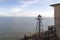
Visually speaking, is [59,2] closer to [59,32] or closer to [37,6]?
[59,32]

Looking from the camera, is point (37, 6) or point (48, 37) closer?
point (48, 37)

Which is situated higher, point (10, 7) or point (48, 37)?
point (10, 7)

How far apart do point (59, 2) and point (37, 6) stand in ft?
13.3

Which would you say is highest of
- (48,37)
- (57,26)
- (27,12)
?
(27,12)

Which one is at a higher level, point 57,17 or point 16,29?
point 57,17

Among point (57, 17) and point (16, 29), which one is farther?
point (16, 29)

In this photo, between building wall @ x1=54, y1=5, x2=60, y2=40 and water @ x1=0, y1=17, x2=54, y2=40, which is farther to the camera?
water @ x1=0, y1=17, x2=54, y2=40

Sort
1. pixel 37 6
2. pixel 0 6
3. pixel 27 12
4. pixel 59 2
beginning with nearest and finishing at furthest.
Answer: pixel 59 2 < pixel 0 6 < pixel 27 12 < pixel 37 6

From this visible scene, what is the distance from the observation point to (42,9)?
888 centimetres

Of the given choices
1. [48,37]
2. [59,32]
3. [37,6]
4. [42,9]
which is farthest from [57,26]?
[37,6]

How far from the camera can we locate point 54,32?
6.48 m

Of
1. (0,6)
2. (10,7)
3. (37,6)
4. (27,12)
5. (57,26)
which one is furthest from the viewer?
(37,6)

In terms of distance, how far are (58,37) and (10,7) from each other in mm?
4366

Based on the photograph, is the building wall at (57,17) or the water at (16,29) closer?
the building wall at (57,17)
